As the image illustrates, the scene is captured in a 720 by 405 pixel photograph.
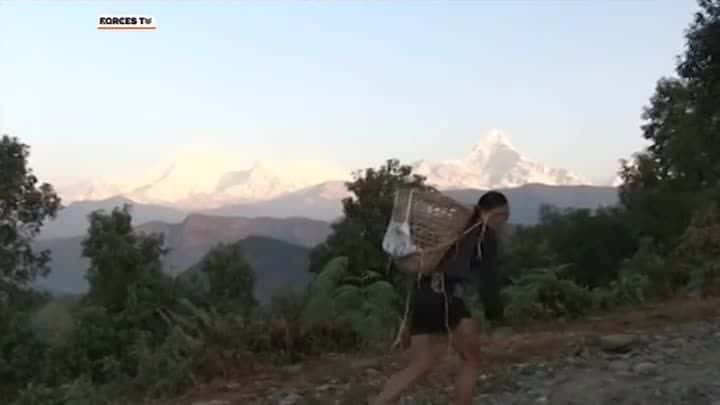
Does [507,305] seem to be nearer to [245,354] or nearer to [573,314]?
[573,314]

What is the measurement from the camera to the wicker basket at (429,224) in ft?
13.8

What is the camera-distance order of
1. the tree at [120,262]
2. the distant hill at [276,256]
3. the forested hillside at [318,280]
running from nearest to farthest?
the forested hillside at [318,280], the tree at [120,262], the distant hill at [276,256]

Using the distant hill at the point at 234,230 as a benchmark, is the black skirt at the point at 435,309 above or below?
below

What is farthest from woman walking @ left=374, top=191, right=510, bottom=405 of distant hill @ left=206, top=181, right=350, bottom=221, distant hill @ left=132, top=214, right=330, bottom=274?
distant hill @ left=206, top=181, right=350, bottom=221

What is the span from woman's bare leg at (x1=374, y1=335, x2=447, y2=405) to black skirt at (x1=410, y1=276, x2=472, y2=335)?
6cm

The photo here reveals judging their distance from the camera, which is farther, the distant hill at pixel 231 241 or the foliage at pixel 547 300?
the distant hill at pixel 231 241

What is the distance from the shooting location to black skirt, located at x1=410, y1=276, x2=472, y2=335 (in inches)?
167

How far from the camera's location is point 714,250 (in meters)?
11.1

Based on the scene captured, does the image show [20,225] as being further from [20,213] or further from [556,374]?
[556,374]

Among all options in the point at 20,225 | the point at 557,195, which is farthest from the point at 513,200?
the point at 20,225

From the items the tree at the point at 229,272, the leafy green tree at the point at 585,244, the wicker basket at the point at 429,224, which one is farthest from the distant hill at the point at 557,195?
the wicker basket at the point at 429,224

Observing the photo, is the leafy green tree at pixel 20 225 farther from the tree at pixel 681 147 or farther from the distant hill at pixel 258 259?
the tree at pixel 681 147

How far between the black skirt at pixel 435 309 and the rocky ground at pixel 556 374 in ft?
5.04

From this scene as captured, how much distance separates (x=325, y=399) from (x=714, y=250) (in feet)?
24.1
